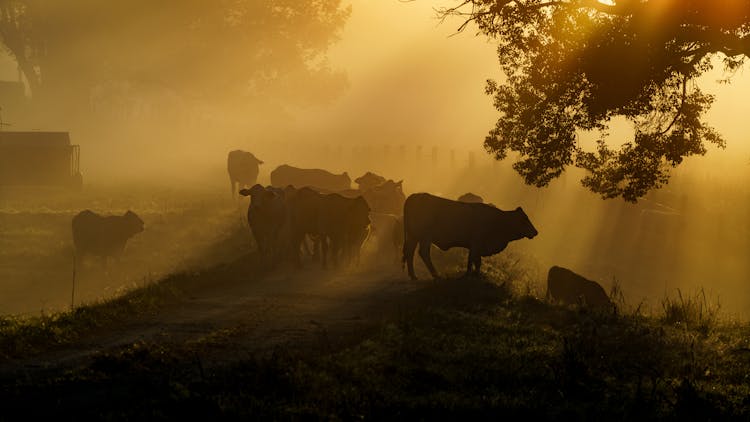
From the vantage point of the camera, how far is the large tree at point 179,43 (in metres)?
59.1

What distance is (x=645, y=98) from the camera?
15.7 metres

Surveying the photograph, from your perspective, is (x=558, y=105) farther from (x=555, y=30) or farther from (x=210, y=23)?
(x=210, y=23)

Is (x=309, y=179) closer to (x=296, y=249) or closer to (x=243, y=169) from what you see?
(x=243, y=169)

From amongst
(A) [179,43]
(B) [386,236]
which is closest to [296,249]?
(B) [386,236]

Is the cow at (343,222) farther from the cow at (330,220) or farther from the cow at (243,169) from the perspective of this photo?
the cow at (243,169)

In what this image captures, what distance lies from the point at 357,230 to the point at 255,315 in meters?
8.57

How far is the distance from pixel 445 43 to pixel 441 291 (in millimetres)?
134784

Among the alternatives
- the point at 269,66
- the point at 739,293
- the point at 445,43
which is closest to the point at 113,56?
the point at 269,66

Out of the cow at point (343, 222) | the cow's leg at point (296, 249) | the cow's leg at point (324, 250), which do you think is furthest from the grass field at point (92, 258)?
the cow at point (343, 222)

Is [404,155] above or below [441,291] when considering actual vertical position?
above

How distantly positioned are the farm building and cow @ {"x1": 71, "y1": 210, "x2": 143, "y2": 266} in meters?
17.3

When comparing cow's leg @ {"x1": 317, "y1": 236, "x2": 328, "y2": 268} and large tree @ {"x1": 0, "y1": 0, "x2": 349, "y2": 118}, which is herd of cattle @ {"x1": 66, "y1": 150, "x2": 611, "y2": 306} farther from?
large tree @ {"x1": 0, "y1": 0, "x2": 349, "y2": 118}

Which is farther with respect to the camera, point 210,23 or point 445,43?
point 445,43

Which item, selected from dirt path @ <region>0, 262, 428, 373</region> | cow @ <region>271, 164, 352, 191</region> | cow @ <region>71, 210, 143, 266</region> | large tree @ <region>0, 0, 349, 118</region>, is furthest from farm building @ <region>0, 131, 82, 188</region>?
dirt path @ <region>0, 262, 428, 373</region>
